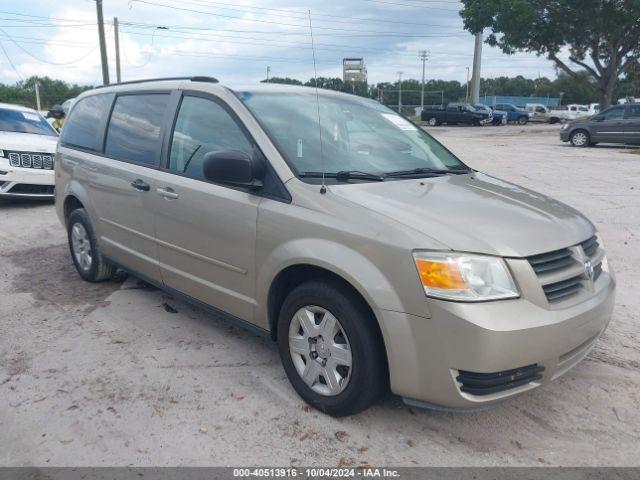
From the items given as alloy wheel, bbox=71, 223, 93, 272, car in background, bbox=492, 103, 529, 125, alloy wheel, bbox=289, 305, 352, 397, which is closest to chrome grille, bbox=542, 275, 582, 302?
alloy wheel, bbox=289, 305, 352, 397

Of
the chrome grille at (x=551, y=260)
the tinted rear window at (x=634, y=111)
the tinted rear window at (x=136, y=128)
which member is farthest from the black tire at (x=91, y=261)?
the tinted rear window at (x=634, y=111)

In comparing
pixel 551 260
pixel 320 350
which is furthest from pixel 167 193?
pixel 551 260

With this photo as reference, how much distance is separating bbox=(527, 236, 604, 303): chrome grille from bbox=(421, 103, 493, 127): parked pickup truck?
129 ft

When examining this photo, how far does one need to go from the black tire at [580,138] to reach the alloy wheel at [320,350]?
66.9 feet

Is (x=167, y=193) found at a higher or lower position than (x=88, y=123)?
lower

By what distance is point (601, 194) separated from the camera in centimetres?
985

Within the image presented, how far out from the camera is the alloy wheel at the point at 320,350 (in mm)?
2926

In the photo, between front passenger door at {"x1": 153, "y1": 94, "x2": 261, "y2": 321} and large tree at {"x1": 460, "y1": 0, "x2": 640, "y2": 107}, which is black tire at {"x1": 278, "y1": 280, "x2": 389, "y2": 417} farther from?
large tree at {"x1": 460, "y1": 0, "x2": 640, "y2": 107}

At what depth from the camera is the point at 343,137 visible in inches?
145

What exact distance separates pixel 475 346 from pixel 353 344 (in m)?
0.61

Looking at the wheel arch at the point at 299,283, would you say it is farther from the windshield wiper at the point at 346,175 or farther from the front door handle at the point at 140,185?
the front door handle at the point at 140,185

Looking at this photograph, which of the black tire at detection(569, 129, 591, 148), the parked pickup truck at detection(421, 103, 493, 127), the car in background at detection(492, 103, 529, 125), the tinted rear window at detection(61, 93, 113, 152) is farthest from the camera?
the car in background at detection(492, 103, 529, 125)

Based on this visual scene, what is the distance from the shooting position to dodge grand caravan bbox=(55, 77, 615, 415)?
Answer: 2.59 metres

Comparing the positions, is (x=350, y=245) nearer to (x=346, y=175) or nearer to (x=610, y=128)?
(x=346, y=175)
